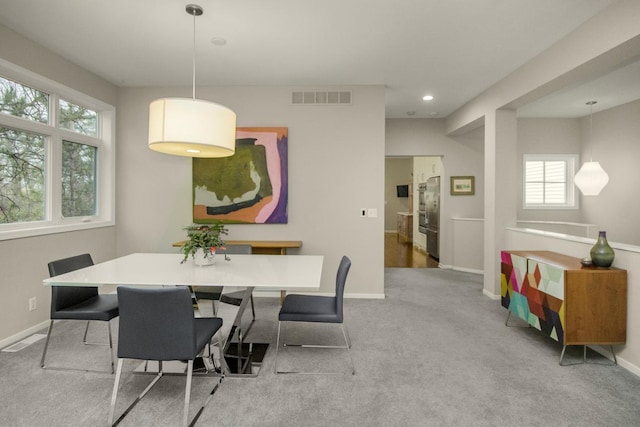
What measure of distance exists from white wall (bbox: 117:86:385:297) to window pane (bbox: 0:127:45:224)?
1.12 meters

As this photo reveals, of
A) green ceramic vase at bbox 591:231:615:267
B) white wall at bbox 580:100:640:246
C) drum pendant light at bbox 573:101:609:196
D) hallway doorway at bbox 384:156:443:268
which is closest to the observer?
green ceramic vase at bbox 591:231:615:267

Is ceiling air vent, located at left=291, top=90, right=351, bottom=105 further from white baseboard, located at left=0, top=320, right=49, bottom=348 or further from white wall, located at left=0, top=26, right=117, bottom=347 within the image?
white baseboard, located at left=0, top=320, right=49, bottom=348

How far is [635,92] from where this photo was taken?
4.86 metres

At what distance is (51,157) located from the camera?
3559 mm

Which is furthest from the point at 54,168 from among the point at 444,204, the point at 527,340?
the point at 444,204

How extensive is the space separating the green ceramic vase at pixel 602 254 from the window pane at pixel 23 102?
206 inches

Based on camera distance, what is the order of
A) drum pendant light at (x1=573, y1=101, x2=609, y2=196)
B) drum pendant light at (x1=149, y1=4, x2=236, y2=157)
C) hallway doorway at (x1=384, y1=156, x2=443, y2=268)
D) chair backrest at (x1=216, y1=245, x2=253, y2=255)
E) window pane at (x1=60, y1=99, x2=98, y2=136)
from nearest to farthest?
1. drum pendant light at (x1=149, y1=4, x2=236, y2=157)
2. chair backrest at (x1=216, y1=245, x2=253, y2=255)
3. window pane at (x1=60, y1=99, x2=98, y2=136)
4. drum pendant light at (x1=573, y1=101, x2=609, y2=196)
5. hallway doorway at (x1=384, y1=156, x2=443, y2=268)

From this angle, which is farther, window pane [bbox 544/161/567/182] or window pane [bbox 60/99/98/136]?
window pane [bbox 544/161/567/182]

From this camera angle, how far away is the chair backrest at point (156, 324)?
184cm

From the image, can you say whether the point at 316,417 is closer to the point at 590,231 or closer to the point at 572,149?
the point at 590,231

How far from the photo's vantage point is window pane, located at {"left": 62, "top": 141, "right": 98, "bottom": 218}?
3861 mm

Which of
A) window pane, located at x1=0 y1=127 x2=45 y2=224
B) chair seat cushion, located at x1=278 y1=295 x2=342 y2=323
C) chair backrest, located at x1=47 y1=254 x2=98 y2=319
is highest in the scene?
window pane, located at x1=0 y1=127 x2=45 y2=224

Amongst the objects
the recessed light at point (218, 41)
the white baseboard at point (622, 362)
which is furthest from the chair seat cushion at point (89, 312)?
the white baseboard at point (622, 362)

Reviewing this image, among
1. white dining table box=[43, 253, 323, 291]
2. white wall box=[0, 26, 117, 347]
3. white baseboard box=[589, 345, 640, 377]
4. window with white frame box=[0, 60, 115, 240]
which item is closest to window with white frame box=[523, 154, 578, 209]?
white baseboard box=[589, 345, 640, 377]
